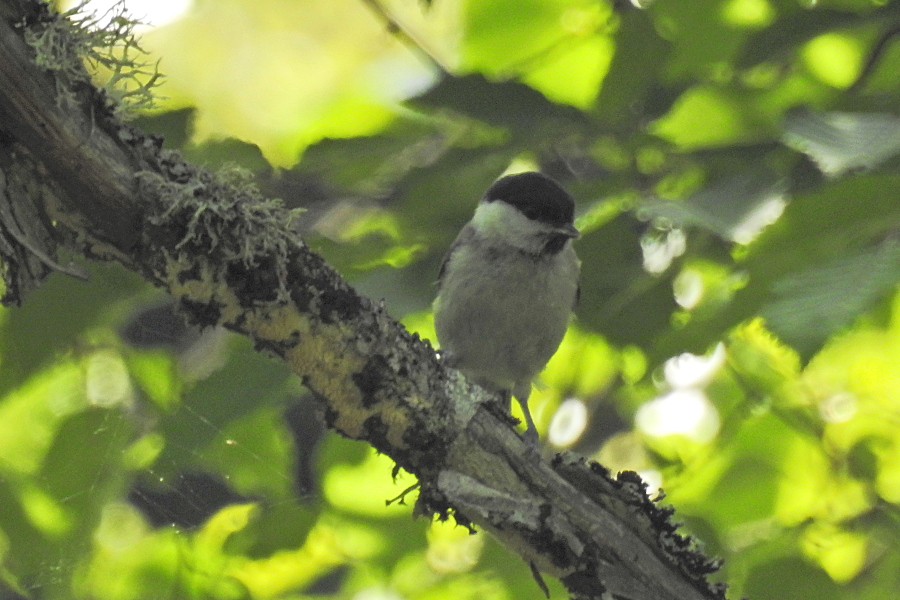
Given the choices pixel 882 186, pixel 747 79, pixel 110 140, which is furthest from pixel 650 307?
pixel 110 140

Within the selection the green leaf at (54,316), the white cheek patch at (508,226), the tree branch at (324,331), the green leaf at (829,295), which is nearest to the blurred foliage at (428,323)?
the green leaf at (54,316)

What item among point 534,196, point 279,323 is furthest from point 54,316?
point 534,196

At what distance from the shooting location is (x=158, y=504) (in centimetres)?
233

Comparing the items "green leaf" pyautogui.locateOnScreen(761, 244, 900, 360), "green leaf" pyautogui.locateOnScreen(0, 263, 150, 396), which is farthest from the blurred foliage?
"green leaf" pyautogui.locateOnScreen(761, 244, 900, 360)

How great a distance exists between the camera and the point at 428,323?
268 cm

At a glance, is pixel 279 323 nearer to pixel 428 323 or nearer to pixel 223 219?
pixel 223 219

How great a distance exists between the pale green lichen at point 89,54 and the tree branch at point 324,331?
0.02m

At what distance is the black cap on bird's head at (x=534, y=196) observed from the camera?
280cm

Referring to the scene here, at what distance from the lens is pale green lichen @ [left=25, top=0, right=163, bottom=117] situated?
1.30 m

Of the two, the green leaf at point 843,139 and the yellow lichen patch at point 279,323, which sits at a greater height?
the green leaf at point 843,139

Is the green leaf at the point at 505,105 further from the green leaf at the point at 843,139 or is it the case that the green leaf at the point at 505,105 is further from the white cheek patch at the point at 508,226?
the white cheek patch at the point at 508,226

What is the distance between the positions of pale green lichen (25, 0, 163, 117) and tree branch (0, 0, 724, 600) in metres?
0.02

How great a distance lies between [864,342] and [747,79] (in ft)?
2.59

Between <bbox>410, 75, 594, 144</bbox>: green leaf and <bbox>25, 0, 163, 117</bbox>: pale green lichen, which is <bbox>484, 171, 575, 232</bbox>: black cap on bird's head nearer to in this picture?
<bbox>410, 75, 594, 144</bbox>: green leaf
